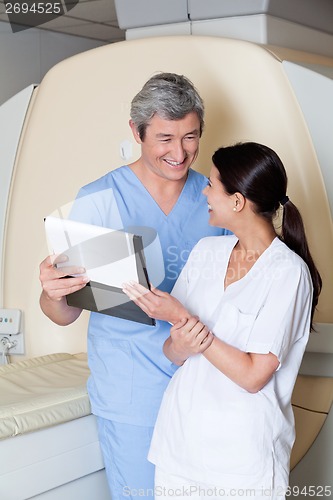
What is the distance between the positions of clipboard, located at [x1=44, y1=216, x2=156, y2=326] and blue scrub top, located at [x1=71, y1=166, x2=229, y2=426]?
17cm

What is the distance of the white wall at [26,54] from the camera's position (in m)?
5.05

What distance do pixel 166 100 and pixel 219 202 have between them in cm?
32

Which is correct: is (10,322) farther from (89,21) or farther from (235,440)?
(89,21)

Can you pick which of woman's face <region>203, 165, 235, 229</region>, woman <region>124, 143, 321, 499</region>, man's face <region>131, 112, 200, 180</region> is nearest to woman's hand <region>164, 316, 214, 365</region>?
woman <region>124, 143, 321, 499</region>

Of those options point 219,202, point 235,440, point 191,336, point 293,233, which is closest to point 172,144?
point 219,202

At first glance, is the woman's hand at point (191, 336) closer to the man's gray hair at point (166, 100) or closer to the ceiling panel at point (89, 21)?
the man's gray hair at point (166, 100)

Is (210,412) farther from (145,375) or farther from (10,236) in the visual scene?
(10,236)

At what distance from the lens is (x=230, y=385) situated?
5.07 ft

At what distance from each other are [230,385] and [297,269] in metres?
0.26

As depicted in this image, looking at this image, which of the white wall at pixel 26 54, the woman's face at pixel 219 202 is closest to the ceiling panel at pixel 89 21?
the white wall at pixel 26 54

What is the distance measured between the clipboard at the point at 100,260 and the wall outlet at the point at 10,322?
104 cm

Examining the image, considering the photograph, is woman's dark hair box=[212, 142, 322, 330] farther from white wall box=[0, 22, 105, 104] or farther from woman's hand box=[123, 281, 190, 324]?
white wall box=[0, 22, 105, 104]

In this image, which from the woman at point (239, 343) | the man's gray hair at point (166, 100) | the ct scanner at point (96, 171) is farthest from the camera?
the ct scanner at point (96, 171)

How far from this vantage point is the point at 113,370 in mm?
1845
